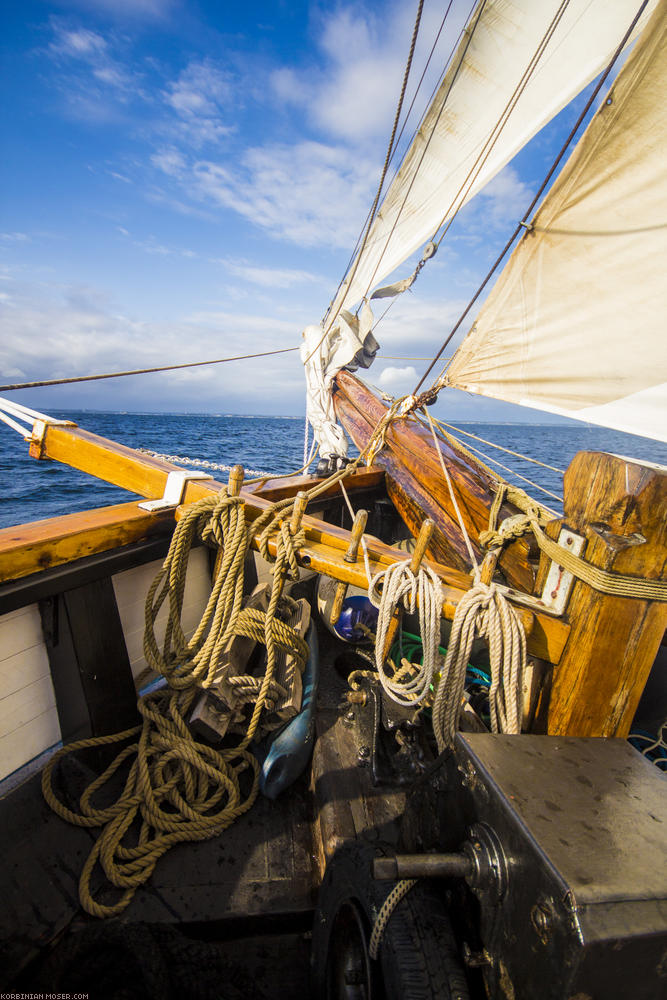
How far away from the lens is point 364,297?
645 centimetres

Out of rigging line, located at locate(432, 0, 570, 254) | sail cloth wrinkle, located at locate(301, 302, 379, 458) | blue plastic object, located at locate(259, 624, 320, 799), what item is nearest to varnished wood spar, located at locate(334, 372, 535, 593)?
blue plastic object, located at locate(259, 624, 320, 799)

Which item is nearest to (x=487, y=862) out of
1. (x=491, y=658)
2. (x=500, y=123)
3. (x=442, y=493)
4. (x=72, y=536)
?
(x=491, y=658)

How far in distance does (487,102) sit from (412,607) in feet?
21.3

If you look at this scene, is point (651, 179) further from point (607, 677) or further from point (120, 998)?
point (120, 998)

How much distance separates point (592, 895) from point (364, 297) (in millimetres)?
6801

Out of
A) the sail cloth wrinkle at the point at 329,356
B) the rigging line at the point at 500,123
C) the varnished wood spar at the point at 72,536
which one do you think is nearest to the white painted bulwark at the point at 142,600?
the varnished wood spar at the point at 72,536

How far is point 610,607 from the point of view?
134 cm

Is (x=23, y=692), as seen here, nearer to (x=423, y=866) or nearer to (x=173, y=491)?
(x=173, y=491)

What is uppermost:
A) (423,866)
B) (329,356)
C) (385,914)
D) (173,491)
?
(329,356)

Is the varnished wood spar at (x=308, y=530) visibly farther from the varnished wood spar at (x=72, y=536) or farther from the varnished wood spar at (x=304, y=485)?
the varnished wood spar at (x=304, y=485)

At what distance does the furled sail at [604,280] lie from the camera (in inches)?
105

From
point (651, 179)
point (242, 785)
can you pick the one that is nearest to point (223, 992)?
point (242, 785)

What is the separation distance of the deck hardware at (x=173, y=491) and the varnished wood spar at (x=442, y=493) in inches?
60.9

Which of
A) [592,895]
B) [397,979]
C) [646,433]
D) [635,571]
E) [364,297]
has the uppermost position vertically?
[364,297]
